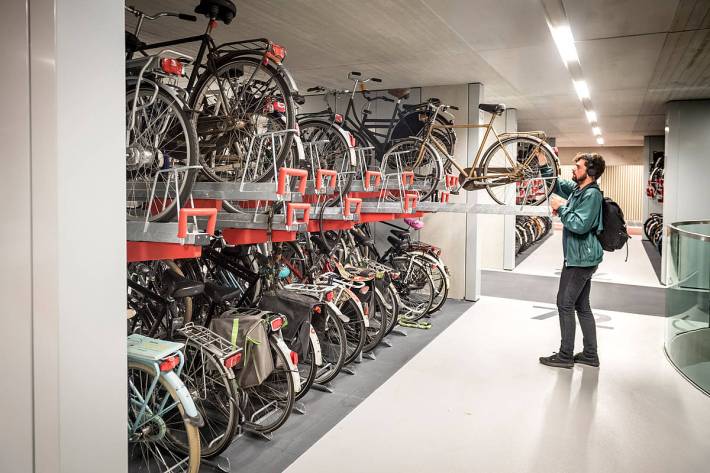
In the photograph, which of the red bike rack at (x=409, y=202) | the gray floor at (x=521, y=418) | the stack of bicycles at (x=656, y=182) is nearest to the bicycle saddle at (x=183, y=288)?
the gray floor at (x=521, y=418)

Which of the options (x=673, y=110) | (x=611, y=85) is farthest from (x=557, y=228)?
(x=611, y=85)

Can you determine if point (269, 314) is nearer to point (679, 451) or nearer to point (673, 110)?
point (679, 451)

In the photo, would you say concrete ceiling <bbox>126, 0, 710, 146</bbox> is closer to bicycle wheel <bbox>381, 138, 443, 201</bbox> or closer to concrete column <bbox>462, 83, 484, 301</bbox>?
concrete column <bbox>462, 83, 484, 301</bbox>

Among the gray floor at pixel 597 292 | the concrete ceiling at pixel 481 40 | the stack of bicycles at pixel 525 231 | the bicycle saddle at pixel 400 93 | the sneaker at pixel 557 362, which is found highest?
the concrete ceiling at pixel 481 40

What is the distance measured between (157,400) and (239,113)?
5.46 feet

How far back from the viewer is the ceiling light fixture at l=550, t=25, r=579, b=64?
424 centimetres

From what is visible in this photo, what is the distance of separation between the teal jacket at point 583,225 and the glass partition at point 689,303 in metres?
0.89

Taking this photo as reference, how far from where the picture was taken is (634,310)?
6191mm

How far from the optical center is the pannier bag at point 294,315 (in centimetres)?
316

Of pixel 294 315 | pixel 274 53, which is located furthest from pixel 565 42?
pixel 294 315

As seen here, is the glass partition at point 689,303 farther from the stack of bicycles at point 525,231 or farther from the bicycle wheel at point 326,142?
the stack of bicycles at point 525,231

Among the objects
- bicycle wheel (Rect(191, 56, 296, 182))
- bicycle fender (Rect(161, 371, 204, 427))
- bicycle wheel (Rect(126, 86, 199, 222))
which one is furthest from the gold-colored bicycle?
bicycle fender (Rect(161, 371, 204, 427))

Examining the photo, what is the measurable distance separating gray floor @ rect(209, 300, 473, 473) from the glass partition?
2109mm

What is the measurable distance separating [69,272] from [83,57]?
0.67 meters
